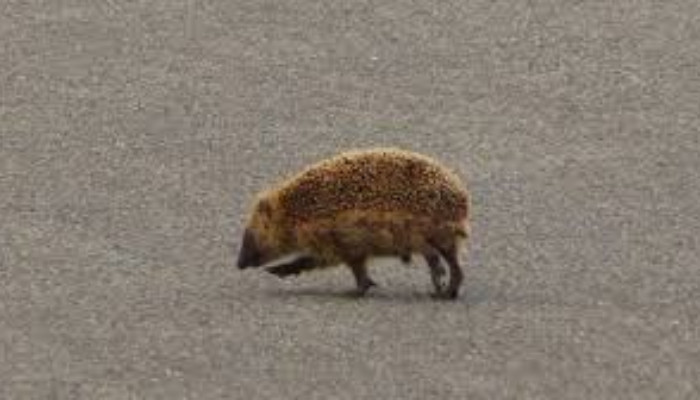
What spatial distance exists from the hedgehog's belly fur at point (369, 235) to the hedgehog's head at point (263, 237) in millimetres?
129

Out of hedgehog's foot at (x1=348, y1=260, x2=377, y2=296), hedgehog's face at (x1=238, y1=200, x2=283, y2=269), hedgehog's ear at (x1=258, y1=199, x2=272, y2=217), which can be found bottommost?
hedgehog's foot at (x1=348, y1=260, x2=377, y2=296)

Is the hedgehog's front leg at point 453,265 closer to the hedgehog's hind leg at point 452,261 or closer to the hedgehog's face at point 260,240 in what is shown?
the hedgehog's hind leg at point 452,261

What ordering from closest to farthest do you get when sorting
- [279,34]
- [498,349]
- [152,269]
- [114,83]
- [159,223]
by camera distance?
[498,349], [152,269], [159,223], [114,83], [279,34]

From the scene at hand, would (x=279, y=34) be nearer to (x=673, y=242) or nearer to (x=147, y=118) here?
(x=147, y=118)

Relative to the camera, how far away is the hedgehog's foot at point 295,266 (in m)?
9.76

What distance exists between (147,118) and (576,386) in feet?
17.8

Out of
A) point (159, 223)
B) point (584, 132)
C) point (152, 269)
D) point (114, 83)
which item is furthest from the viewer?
point (114, 83)

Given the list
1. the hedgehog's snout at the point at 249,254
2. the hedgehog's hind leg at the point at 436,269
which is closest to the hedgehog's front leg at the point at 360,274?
the hedgehog's hind leg at the point at 436,269

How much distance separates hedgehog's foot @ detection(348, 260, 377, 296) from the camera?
9609mm

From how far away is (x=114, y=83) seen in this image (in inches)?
547

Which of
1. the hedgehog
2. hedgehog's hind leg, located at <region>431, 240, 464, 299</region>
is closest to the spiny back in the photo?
the hedgehog

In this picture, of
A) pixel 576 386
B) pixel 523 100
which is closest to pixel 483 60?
pixel 523 100

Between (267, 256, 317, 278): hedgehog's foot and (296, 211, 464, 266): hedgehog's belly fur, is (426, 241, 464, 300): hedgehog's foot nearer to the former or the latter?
(296, 211, 464, 266): hedgehog's belly fur

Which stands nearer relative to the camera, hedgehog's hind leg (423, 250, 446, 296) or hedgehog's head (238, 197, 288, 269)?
hedgehog's hind leg (423, 250, 446, 296)
